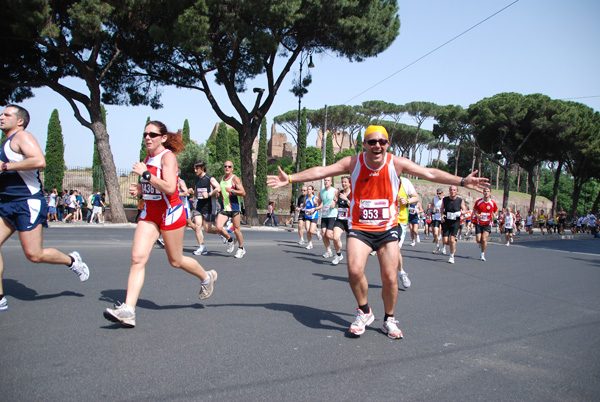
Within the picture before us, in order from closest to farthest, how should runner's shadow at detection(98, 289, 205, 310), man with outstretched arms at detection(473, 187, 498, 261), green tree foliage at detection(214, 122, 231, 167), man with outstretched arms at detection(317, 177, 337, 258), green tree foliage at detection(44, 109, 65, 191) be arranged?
runner's shadow at detection(98, 289, 205, 310)
man with outstretched arms at detection(317, 177, 337, 258)
man with outstretched arms at detection(473, 187, 498, 261)
green tree foliage at detection(44, 109, 65, 191)
green tree foliage at detection(214, 122, 231, 167)

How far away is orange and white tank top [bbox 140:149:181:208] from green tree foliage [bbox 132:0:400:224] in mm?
16148

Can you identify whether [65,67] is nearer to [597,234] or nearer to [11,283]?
[11,283]

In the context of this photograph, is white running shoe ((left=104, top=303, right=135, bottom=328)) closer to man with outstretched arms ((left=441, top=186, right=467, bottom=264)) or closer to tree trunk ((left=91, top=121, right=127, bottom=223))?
man with outstretched arms ((left=441, top=186, right=467, bottom=264))

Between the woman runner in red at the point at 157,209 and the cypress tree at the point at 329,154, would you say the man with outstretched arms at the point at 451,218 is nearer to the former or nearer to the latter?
the woman runner in red at the point at 157,209

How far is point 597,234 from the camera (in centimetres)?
3284

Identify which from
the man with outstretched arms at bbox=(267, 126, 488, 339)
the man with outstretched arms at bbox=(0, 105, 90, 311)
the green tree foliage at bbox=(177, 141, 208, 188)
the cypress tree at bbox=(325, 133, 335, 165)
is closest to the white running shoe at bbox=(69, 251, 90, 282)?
the man with outstretched arms at bbox=(0, 105, 90, 311)

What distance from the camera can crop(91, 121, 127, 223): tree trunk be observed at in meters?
20.0

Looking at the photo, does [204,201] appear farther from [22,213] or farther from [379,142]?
[379,142]

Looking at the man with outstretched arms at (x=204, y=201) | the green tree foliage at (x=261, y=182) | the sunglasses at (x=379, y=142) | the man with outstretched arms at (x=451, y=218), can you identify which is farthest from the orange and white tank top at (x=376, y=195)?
the green tree foliage at (x=261, y=182)

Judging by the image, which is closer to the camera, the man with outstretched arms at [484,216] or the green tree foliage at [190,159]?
the man with outstretched arms at [484,216]

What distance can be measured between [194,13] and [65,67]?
22.8ft

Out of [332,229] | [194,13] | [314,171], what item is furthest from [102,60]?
[314,171]

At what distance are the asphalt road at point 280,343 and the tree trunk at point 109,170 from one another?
13.7m

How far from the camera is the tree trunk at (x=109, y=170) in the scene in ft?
65.5
